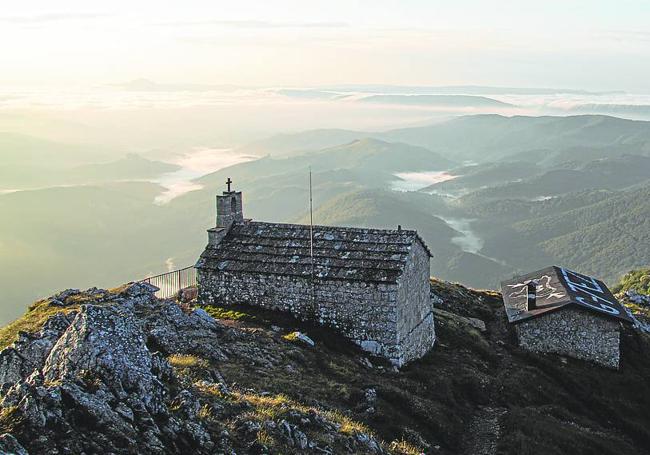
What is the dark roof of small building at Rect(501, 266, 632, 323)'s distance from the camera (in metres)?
38.7

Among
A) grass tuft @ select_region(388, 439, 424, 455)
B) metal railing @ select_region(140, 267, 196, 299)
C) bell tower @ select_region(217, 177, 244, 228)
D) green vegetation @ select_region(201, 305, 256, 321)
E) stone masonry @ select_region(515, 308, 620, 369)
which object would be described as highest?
bell tower @ select_region(217, 177, 244, 228)

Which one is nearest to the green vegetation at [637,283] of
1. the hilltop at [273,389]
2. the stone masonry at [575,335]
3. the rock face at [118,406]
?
the hilltop at [273,389]

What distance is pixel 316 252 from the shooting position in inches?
1225

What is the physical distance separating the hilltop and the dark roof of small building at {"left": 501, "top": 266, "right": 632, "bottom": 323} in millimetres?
2622

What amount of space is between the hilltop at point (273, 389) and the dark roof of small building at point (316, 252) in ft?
8.72

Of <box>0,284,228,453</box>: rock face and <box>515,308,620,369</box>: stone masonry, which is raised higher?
<box>0,284,228,453</box>: rock face

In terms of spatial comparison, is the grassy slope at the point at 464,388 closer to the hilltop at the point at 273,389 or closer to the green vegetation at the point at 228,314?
the hilltop at the point at 273,389

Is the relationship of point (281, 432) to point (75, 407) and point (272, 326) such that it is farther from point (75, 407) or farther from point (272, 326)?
point (272, 326)

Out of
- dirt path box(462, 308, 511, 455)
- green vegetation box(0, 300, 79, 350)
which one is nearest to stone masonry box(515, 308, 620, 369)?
dirt path box(462, 308, 511, 455)

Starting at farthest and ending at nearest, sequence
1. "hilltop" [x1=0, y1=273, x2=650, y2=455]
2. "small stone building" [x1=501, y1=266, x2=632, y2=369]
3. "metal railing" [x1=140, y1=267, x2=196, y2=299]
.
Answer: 1. "metal railing" [x1=140, y1=267, x2=196, y2=299]
2. "small stone building" [x1=501, y1=266, x2=632, y2=369]
3. "hilltop" [x1=0, y1=273, x2=650, y2=455]

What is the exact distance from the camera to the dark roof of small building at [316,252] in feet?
97.0

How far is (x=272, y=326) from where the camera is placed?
29.1m

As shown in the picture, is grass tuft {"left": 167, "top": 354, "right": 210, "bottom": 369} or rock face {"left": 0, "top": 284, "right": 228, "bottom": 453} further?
grass tuft {"left": 167, "top": 354, "right": 210, "bottom": 369}

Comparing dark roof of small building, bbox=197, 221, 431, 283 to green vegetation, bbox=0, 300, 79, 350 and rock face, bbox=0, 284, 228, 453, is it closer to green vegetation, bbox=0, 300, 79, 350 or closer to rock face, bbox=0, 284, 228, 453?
green vegetation, bbox=0, 300, 79, 350
